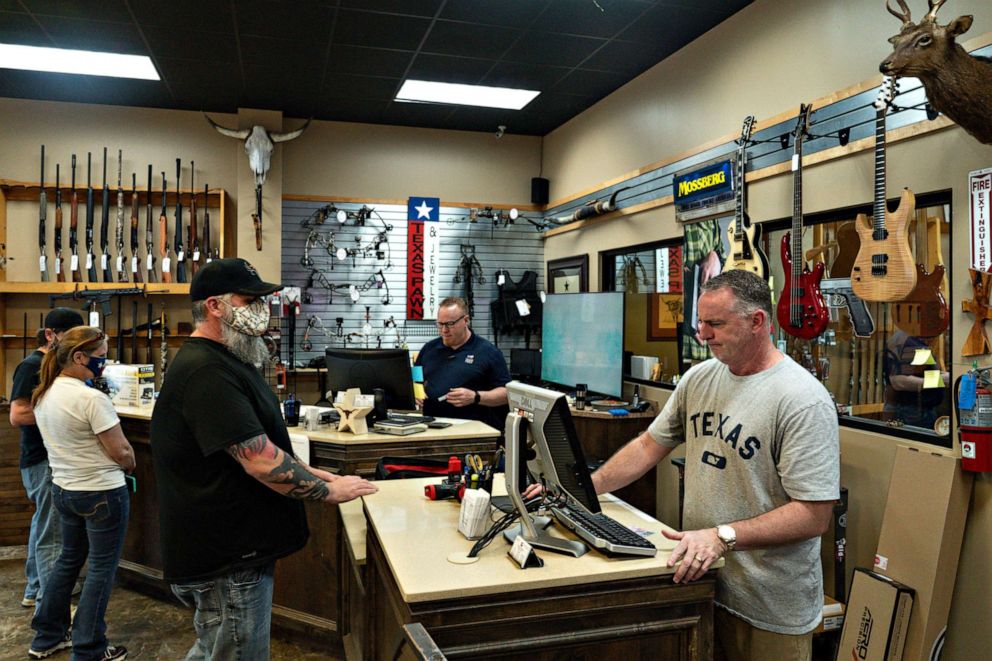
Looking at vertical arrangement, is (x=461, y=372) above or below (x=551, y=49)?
below

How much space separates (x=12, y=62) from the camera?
5.24m

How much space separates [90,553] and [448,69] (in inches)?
158

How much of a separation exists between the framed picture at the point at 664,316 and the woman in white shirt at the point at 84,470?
12.4ft

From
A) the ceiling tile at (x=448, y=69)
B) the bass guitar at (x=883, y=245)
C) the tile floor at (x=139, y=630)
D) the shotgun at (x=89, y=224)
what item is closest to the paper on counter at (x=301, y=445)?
the tile floor at (x=139, y=630)

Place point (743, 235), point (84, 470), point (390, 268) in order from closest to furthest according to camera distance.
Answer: point (84, 470) < point (743, 235) < point (390, 268)

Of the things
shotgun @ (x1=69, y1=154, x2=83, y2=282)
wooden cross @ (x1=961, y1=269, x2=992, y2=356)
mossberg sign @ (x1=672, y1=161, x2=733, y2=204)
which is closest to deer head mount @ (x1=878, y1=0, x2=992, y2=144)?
wooden cross @ (x1=961, y1=269, x2=992, y2=356)

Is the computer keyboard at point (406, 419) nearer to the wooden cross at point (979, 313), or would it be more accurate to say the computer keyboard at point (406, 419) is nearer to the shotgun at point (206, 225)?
the wooden cross at point (979, 313)

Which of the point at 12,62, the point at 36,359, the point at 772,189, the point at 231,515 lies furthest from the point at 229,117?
the point at 231,515

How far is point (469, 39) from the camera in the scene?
477 centimetres

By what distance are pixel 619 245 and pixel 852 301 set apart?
2.51 m

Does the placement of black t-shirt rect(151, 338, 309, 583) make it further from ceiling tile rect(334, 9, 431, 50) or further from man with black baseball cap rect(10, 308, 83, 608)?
ceiling tile rect(334, 9, 431, 50)

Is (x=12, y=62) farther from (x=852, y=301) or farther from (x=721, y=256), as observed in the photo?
(x=852, y=301)

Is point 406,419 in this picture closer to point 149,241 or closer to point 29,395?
point 29,395

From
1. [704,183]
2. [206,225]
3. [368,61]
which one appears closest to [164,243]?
[206,225]
